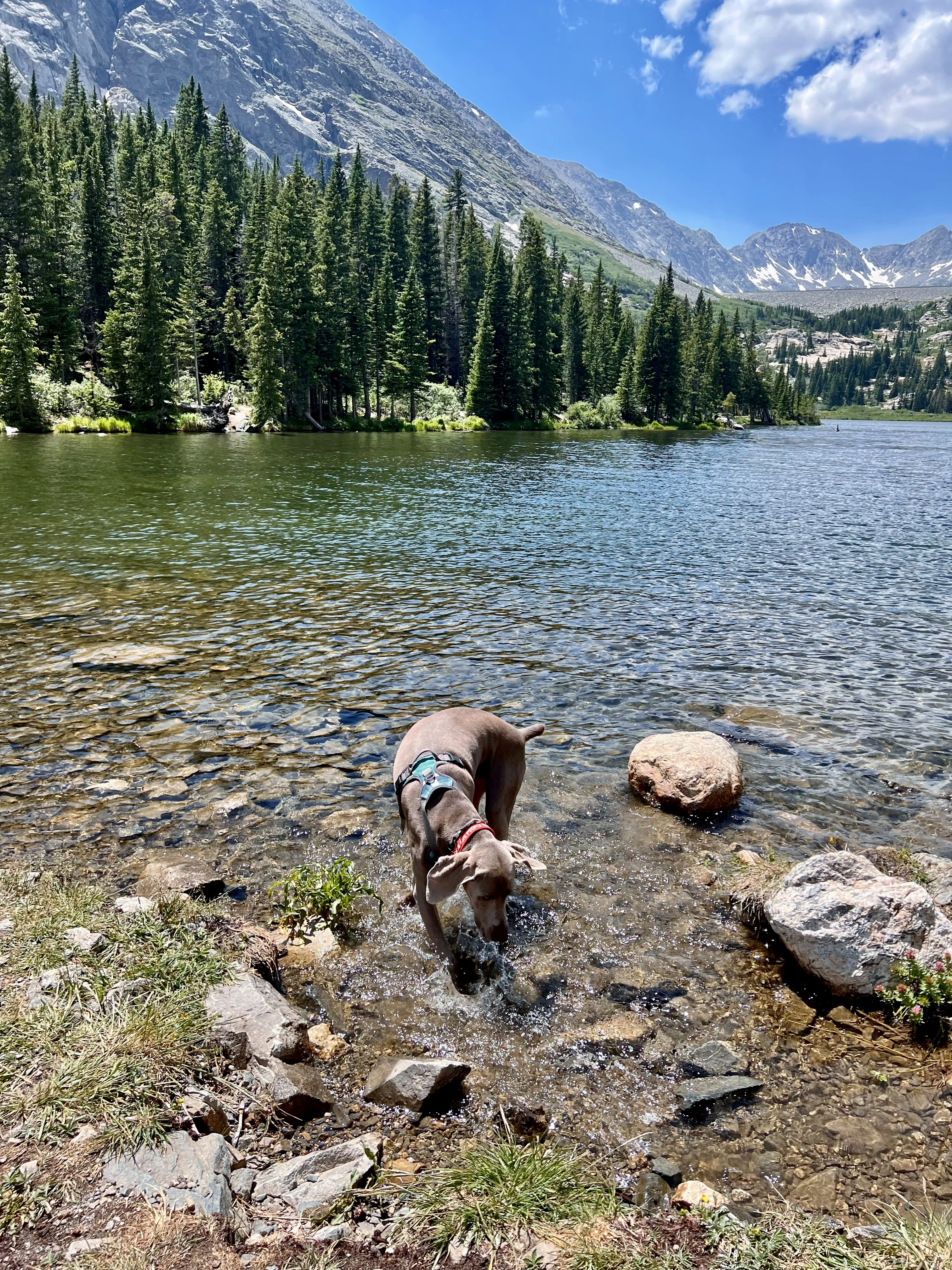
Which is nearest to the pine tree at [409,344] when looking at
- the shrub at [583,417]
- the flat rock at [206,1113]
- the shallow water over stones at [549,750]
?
the shrub at [583,417]

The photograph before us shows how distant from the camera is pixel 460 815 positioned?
5723 mm

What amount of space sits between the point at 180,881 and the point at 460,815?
116 inches

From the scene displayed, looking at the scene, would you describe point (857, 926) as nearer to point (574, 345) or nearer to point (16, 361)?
point (16, 361)

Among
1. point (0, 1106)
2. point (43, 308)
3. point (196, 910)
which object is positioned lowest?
point (196, 910)

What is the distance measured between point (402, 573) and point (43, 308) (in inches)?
3124

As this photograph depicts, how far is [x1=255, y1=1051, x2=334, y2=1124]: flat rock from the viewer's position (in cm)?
441

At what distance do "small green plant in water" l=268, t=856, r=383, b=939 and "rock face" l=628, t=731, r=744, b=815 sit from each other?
12.3ft

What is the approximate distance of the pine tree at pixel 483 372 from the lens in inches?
3748

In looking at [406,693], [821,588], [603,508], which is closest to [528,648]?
[406,693]

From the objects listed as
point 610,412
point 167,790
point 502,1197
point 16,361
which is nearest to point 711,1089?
point 502,1197

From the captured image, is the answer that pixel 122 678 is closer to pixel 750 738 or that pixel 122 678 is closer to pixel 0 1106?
pixel 0 1106

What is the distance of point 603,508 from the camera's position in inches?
1373

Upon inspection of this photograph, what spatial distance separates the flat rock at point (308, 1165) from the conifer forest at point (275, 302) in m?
74.8

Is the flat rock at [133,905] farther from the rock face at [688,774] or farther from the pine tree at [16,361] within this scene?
→ the pine tree at [16,361]
